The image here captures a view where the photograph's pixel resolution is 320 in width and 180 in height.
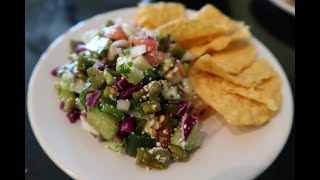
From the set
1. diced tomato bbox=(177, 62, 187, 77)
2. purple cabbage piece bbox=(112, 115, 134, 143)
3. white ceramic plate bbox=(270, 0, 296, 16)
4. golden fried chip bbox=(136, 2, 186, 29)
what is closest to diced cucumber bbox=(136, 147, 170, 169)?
purple cabbage piece bbox=(112, 115, 134, 143)

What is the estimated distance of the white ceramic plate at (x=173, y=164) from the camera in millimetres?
1754

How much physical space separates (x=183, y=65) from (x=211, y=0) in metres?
1.11

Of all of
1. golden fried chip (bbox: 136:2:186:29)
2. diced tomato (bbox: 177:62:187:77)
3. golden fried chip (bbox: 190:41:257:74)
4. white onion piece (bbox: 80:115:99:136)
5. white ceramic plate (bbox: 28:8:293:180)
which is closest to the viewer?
white ceramic plate (bbox: 28:8:293:180)

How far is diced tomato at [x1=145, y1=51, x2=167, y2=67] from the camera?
6.29 feet

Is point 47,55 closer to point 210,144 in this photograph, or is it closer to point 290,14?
point 210,144

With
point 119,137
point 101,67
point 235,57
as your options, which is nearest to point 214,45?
point 235,57

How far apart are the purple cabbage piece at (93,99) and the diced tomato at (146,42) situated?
317mm

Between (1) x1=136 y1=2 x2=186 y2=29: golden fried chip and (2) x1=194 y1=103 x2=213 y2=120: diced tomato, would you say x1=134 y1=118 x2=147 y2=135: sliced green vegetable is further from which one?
(1) x1=136 y1=2 x2=186 y2=29: golden fried chip

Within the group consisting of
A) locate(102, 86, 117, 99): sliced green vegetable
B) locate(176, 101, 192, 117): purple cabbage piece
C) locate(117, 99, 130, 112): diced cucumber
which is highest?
locate(102, 86, 117, 99): sliced green vegetable

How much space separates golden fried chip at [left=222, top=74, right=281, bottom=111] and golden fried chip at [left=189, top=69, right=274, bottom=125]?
1.3 inches

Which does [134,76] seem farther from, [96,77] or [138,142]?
[138,142]

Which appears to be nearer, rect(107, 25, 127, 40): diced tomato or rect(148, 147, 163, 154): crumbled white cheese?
rect(148, 147, 163, 154): crumbled white cheese

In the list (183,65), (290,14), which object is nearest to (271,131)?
(183,65)

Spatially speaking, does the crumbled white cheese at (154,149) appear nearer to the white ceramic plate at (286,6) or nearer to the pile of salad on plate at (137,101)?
the pile of salad on plate at (137,101)
